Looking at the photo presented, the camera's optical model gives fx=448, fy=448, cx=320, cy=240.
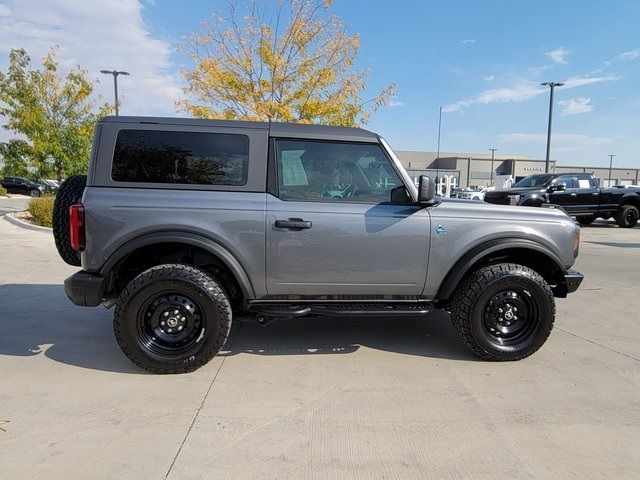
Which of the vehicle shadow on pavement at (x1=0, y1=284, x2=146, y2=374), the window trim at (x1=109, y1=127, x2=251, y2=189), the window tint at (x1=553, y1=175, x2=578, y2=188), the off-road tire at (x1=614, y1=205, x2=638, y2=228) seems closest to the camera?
the window trim at (x1=109, y1=127, x2=251, y2=189)

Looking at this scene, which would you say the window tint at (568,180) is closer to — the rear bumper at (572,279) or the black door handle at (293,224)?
the rear bumper at (572,279)

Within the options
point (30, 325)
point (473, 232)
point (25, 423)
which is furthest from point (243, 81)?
point (25, 423)

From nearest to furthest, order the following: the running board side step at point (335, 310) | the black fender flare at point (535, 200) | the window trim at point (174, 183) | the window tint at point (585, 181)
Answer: the window trim at point (174, 183) < the running board side step at point (335, 310) < the black fender flare at point (535, 200) < the window tint at point (585, 181)

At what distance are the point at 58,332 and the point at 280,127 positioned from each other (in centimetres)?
306

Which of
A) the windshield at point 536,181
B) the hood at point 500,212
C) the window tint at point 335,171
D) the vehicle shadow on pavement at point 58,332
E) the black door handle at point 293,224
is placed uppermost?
→ the windshield at point 536,181

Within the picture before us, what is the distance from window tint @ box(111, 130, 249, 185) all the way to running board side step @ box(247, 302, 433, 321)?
1.06m

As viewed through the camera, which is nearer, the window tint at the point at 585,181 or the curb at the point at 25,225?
the curb at the point at 25,225

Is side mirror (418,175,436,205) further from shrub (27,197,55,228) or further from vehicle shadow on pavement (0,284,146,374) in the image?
shrub (27,197,55,228)

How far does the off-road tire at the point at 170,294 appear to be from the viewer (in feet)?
11.4

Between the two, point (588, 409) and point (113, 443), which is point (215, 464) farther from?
point (588, 409)

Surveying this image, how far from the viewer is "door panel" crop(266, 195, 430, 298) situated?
359cm

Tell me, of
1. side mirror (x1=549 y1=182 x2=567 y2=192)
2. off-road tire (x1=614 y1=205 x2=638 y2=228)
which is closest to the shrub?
side mirror (x1=549 y1=182 x2=567 y2=192)

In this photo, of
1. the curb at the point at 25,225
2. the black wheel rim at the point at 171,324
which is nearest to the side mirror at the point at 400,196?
the black wheel rim at the point at 171,324

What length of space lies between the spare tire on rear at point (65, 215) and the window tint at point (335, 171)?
1786 mm
